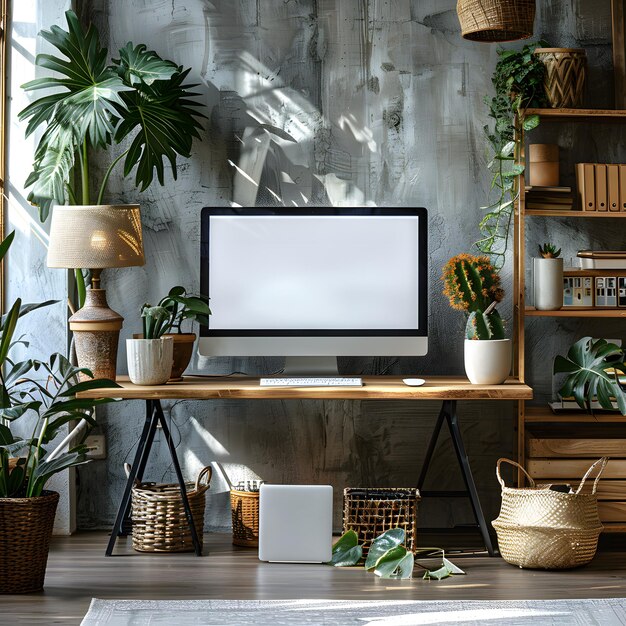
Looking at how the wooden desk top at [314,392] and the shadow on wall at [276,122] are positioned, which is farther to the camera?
the shadow on wall at [276,122]

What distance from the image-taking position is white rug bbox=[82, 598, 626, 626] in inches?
108

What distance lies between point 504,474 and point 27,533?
1956 mm

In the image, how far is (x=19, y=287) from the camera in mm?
3795

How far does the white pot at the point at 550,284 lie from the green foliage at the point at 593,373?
0.19 metres

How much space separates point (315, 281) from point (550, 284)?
91 cm

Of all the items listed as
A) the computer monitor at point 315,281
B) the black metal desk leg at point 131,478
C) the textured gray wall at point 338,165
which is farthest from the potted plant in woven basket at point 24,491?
the textured gray wall at point 338,165

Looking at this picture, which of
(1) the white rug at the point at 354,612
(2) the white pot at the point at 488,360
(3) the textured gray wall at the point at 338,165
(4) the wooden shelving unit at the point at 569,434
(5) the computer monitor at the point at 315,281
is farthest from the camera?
(3) the textured gray wall at the point at 338,165

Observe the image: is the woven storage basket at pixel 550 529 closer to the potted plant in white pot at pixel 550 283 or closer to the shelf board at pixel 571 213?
the potted plant in white pot at pixel 550 283

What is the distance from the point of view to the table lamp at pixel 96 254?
3363 mm

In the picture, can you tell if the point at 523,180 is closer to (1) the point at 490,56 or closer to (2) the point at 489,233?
(2) the point at 489,233

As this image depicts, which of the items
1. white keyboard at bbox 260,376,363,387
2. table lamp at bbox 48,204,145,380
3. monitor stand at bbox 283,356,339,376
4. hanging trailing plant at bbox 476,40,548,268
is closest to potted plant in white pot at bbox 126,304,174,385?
table lamp at bbox 48,204,145,380

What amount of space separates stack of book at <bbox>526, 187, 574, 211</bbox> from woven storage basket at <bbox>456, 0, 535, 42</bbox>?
2.16 ft

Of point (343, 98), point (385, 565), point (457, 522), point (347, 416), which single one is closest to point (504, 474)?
point (457, 522)

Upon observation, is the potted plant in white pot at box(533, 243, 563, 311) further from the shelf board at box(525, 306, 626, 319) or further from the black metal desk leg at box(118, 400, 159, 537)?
the black metal desk leg at box(118, 400, 159, 537)
